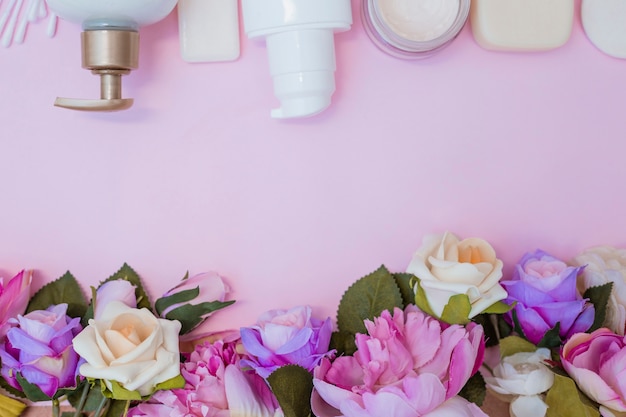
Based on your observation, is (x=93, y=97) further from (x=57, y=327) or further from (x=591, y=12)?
(x=591, y=12)

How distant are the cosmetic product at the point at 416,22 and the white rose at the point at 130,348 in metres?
0.34

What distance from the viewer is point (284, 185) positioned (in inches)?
26.4

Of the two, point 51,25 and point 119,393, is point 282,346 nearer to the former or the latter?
point 119,393

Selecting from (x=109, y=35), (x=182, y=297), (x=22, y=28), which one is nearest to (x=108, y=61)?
(x=109, y=35)

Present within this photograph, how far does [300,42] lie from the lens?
59 centimetres

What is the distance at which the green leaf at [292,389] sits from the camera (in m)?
0.58

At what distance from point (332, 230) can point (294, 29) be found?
0.21 metres

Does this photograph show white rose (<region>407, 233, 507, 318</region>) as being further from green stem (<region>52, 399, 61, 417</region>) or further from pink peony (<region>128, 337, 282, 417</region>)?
green stem (<region>52, 399, 61, 417</region>)

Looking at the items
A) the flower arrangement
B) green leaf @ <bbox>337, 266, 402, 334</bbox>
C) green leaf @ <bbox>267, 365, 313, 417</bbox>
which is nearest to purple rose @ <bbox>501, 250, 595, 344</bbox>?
the flower arrangement

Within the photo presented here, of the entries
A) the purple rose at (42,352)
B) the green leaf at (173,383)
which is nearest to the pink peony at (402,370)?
the green leaf at (173,383)

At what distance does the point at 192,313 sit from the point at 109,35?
0.27 meters

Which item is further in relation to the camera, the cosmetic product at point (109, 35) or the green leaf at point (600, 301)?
the green leaf at point (600, 301)

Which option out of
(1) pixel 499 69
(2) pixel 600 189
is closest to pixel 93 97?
(1) pixel 499 69

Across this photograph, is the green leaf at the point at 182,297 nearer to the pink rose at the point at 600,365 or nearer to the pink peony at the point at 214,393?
the pink peony at the point at 214,393
